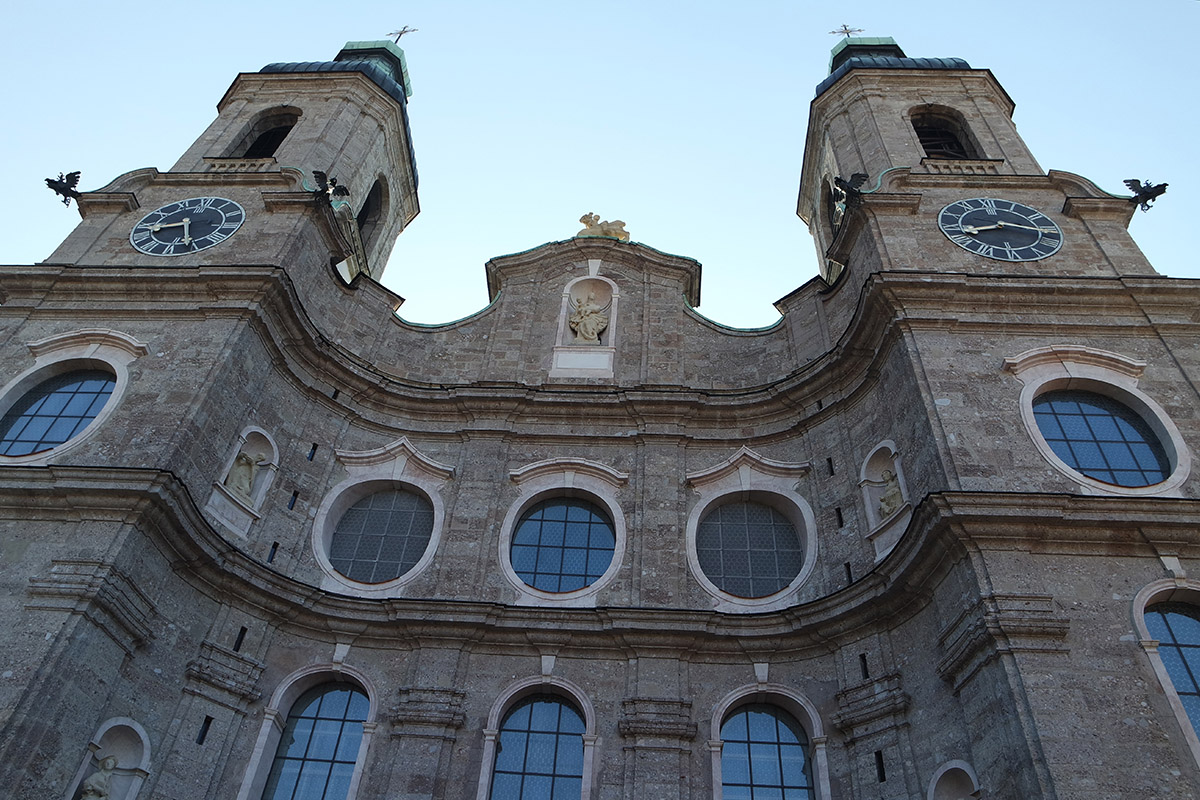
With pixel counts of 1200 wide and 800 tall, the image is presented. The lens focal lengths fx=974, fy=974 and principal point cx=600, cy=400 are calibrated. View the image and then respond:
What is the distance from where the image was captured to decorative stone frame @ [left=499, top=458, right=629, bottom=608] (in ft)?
46.5

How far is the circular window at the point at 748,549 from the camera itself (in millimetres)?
13969

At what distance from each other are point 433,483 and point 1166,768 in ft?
33.5

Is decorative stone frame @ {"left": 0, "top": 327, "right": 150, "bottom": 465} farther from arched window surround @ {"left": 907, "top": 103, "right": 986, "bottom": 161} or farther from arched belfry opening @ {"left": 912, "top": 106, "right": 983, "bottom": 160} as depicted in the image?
arched belfry opening @ {"left": 912, "top": 106, "right": 983, "bottom": 160}

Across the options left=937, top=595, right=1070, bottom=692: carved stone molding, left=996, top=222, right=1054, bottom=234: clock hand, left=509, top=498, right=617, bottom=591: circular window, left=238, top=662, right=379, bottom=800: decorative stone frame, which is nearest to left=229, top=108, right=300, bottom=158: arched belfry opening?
left=509, top=498, right=617, bottom=591: circular window

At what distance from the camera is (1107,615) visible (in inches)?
401

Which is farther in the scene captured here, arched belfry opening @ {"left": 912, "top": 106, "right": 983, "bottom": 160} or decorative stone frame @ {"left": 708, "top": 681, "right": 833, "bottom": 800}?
arched belfry opening @ {"left": 912, "top": 106, "right": 983, "bottom": 160}

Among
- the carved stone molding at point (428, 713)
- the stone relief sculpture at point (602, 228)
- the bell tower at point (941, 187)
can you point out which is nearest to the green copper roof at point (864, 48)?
the bell tower at point (941, 187)

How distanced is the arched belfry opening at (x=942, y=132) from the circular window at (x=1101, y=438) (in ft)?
28.0

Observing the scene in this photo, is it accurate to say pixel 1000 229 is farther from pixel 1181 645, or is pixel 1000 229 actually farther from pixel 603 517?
pixel 603 517

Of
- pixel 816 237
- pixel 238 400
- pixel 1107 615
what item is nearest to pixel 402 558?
pixel 238 400

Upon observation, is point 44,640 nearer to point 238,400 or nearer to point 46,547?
point 46,547

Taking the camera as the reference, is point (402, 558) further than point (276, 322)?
No

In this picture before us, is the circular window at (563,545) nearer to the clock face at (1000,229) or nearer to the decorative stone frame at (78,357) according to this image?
the decorative stone frame at (78,357)

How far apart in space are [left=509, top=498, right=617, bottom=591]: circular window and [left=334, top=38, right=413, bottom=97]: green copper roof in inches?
618
